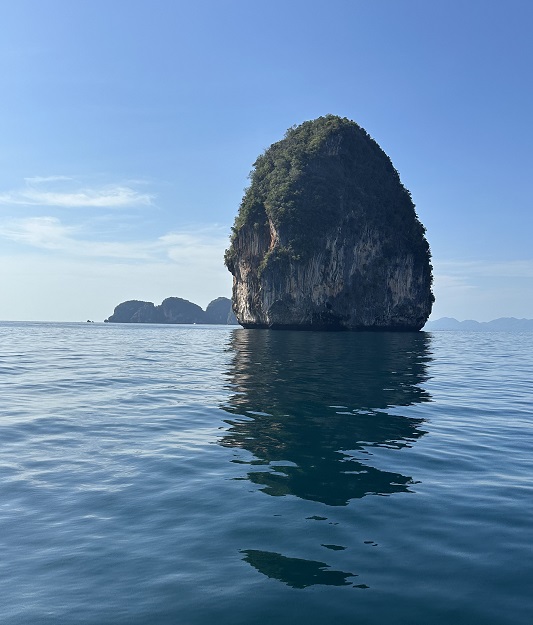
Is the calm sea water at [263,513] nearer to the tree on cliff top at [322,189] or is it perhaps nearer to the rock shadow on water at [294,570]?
the rock shadow on water at [294,570]

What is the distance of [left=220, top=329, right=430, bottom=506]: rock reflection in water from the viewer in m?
8.30

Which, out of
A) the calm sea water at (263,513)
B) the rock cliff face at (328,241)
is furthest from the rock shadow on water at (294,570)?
the rock cliff face at (328,241)

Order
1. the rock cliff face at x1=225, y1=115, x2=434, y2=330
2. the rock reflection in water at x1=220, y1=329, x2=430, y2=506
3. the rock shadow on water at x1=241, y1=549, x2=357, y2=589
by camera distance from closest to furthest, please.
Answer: the rock shadow on water at x1=241, y1=549, x2=357, y2=589 < the rock reflection in water at x1=220, y1=329, x2=430, y2=506 < the rock cliff face at x1=225, y1=115, x2=434, y2=330

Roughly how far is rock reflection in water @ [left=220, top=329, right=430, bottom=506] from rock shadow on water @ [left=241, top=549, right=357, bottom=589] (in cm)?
199

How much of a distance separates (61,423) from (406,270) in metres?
93.1

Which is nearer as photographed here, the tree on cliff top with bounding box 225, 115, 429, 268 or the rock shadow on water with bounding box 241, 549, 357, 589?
the rock shadow on water with bounding box 241, 549, 357, 589

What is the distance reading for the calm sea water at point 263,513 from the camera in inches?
185

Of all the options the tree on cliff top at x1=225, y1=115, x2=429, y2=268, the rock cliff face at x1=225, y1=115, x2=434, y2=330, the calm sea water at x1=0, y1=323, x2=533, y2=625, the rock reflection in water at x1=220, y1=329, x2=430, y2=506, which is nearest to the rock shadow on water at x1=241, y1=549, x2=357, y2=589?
the calm sea water at x1=0, y1=323, x2=533, y2=625

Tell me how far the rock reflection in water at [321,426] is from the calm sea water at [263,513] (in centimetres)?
7

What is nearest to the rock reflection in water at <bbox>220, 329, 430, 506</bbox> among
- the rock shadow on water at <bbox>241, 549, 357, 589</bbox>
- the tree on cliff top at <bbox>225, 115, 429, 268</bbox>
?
the rock shadow on water at <bbox>241, 549, 357, 589</bbox>

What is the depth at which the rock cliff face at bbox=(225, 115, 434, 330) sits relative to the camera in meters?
87.6

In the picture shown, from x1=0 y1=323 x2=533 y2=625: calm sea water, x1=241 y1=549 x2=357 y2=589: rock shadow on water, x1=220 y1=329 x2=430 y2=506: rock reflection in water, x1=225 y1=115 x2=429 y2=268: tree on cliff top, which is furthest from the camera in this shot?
x1=225 y1=115 x2=429 y2=268: tree on cliff top

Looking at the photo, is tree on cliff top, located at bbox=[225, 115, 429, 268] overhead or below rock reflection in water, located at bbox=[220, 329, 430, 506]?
overhead

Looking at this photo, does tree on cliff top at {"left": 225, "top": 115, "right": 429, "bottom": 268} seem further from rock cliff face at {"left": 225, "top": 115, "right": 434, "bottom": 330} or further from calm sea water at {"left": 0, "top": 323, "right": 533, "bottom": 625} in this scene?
calm sea water at {"left": 0, "top": 323, "right": 533, "bottom": 625}
